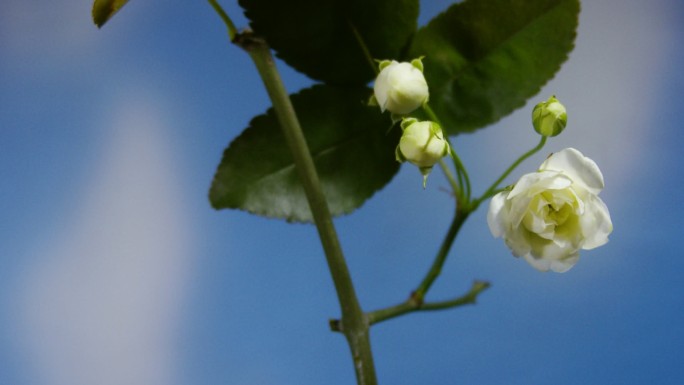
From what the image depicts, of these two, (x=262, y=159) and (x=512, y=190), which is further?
(x=262, y=159)

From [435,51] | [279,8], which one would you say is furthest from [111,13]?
[435,51]

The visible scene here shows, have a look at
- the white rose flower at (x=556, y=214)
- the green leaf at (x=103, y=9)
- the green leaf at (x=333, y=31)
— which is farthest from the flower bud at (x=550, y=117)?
the green leaf at (x=103, y=9)

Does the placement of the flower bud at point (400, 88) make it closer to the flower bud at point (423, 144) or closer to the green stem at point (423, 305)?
the flower bud at point (423, 144)

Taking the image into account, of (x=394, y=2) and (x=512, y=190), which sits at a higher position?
(x=394, y=2)

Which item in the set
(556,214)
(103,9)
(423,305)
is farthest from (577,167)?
(103,9)

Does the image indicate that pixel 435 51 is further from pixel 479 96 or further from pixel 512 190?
pixel 512 190

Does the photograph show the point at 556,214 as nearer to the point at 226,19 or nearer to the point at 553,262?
the point at 553,262
